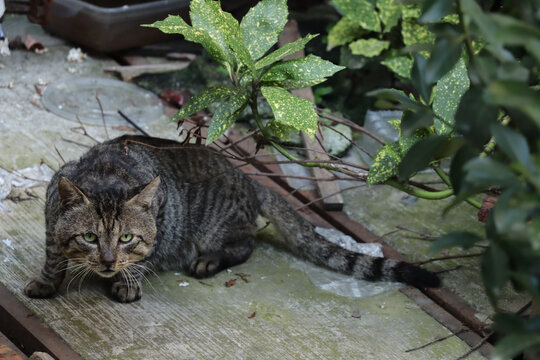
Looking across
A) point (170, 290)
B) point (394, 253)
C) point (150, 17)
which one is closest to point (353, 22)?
point (150, 17)

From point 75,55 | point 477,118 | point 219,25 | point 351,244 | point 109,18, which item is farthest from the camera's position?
point 75,55

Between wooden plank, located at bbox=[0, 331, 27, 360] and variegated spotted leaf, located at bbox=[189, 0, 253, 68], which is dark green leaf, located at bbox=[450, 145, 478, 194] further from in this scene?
wooden plank, located at bbox=[0, 331, 27, 360]

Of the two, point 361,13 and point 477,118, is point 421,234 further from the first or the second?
point 477,118

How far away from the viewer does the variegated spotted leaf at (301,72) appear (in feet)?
9.79

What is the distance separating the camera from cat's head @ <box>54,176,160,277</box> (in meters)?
3.06

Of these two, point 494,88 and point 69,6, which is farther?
point 69,6

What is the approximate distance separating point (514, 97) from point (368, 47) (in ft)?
12.3

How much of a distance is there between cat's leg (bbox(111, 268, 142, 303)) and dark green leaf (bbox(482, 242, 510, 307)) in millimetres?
2104

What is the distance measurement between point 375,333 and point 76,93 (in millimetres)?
2952

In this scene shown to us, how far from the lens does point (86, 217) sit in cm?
306

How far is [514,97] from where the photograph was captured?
4.52ft

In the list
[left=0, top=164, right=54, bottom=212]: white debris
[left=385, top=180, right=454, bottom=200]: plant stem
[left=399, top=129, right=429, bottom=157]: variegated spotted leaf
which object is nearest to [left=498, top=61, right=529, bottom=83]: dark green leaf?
[left=399, top=129, right=429, bottom=157]: variegated spotted leaf

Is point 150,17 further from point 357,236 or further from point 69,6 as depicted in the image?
point 357,236

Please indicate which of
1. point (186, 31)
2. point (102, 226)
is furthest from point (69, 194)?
point (186, 31)
